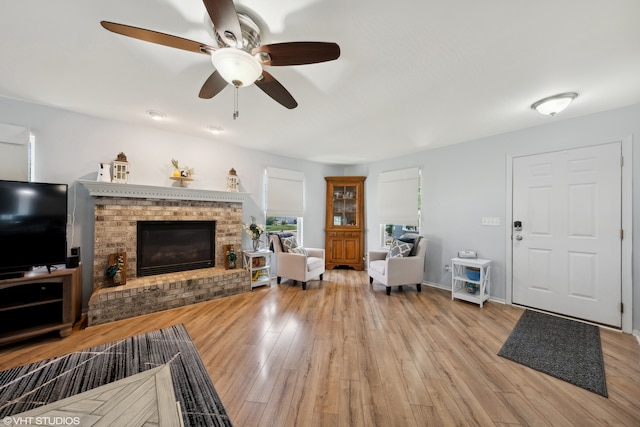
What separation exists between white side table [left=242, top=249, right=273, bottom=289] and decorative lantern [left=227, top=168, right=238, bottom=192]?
1082 millimetres

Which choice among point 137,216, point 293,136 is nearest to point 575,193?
point 293,136

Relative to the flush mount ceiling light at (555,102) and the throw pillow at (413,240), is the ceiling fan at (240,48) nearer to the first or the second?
the flush mount ceiling light at (555,102)

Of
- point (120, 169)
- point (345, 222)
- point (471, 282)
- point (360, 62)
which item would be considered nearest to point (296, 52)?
point (360, 62)

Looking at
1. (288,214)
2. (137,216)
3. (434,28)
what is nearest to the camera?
(434,28)

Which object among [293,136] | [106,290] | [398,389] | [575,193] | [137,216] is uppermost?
[293,136]

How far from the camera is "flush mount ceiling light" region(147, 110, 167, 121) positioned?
9.10 feet

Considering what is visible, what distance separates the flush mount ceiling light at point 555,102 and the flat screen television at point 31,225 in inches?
198

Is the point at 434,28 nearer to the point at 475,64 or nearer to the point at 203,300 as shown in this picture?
the point at 475,64

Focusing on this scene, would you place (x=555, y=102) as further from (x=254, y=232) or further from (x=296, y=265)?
(x=254, y=232)

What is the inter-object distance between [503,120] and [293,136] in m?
2.80

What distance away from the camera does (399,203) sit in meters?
4.57

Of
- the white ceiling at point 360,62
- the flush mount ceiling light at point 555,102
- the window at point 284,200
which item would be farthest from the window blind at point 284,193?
the flush mount ceiling light at point 555,102

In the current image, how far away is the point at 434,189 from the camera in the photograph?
160 inches

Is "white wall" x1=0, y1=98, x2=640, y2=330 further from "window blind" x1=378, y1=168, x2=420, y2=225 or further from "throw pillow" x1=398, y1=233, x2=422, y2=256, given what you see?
"throw pillow" x1=398, y1=233, x2=422, y2=256
